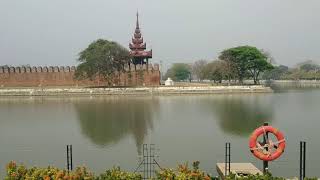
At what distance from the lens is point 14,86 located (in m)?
47.2

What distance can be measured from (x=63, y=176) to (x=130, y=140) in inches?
319

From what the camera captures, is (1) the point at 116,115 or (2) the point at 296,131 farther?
(1) the point at 116,115

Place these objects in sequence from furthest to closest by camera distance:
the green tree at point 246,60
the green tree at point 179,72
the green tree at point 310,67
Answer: the green tree at point 310,67 → the green tree at point 179,72 → the green tree at point 246,60

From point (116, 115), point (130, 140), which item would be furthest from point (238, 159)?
point (116, 115)

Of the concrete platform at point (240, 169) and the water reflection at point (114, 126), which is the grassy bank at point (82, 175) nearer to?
the concrete platform at point (240, 169)

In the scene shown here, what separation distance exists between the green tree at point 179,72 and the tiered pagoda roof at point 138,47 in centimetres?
3404

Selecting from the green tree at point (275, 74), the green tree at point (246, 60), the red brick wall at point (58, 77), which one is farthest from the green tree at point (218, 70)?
the green tree at point (275, 74)

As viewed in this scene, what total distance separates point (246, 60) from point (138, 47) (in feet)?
45.4

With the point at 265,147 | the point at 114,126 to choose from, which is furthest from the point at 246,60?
the point at 265,147

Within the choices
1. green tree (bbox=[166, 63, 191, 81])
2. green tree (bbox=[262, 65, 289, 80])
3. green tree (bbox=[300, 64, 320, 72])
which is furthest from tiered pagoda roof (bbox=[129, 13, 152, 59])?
green tree (bbox=[300, 64, 320, 72])

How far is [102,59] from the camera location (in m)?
41.5

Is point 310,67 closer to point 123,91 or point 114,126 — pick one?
point 123,91

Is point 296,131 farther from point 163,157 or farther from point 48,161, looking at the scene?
point 48,161

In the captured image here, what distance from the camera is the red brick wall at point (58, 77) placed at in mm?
47062
